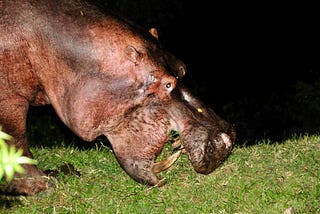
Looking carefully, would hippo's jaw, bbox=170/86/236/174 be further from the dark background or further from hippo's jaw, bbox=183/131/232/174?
the dark background

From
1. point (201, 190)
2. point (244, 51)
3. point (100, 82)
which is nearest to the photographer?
point (100, 82)

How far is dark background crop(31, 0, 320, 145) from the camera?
38.4 ft

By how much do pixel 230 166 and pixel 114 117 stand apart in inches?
48.9

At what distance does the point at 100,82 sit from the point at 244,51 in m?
8.48

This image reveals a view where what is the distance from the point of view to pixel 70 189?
213 inches

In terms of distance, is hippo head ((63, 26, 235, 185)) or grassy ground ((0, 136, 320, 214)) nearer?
hippo head ((63, 26, 235, 185))

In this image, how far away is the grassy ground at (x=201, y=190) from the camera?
501cm

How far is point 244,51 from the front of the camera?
13.1 metres

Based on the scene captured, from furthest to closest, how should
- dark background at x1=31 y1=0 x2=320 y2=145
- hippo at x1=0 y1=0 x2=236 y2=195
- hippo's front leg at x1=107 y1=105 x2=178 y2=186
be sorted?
dark background at x1=31 y1=0 x2=320 y2=145 → hippo's front leg at x1=107 y1=105 x2=178 y2=186 → hippo at x1=0 y1=0 x2=236 y2=195

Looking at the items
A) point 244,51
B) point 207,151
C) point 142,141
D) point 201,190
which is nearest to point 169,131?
point 142,141

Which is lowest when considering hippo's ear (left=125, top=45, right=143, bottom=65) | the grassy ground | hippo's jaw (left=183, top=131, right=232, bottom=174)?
the grassy ground

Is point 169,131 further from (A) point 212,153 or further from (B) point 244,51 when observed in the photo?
(B) point 244,51

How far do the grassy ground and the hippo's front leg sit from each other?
189mm

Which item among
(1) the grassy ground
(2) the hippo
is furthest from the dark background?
(2) the hippo
